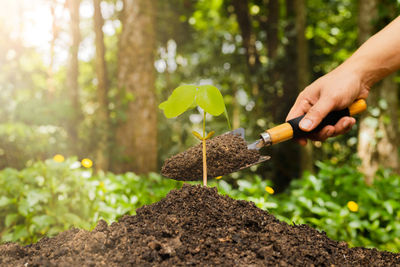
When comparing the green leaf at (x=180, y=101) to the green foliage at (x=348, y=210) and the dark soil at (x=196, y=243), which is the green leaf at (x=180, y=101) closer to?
the dark soil at (x=196, y=243)

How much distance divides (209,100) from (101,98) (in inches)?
118

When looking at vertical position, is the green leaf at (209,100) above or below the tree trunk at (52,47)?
below

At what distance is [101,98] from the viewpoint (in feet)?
13.8

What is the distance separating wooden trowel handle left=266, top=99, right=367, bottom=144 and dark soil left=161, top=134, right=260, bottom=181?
155 millimetres

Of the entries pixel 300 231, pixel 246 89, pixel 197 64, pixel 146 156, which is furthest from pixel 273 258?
pixel 197 64

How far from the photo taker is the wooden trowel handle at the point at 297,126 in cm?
183

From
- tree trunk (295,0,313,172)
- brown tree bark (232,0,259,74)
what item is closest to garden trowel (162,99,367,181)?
tree trunk (295,0,313,172)

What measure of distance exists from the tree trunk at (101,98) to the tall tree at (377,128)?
340 centimetres

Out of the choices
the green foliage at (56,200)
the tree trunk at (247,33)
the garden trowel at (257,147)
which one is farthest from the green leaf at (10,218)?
the tree trunk at (247,33)

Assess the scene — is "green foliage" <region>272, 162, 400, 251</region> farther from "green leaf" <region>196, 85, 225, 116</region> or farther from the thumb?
"green leaf" <region>196, 85, 225, 116</region>

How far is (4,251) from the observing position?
1.41 m

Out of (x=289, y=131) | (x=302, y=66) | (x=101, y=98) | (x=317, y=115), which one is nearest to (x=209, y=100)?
(x=289, y=131)

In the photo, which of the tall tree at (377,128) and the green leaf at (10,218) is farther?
the tall tree at (377,128)

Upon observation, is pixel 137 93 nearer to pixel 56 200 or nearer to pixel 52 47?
pixel 52 47
